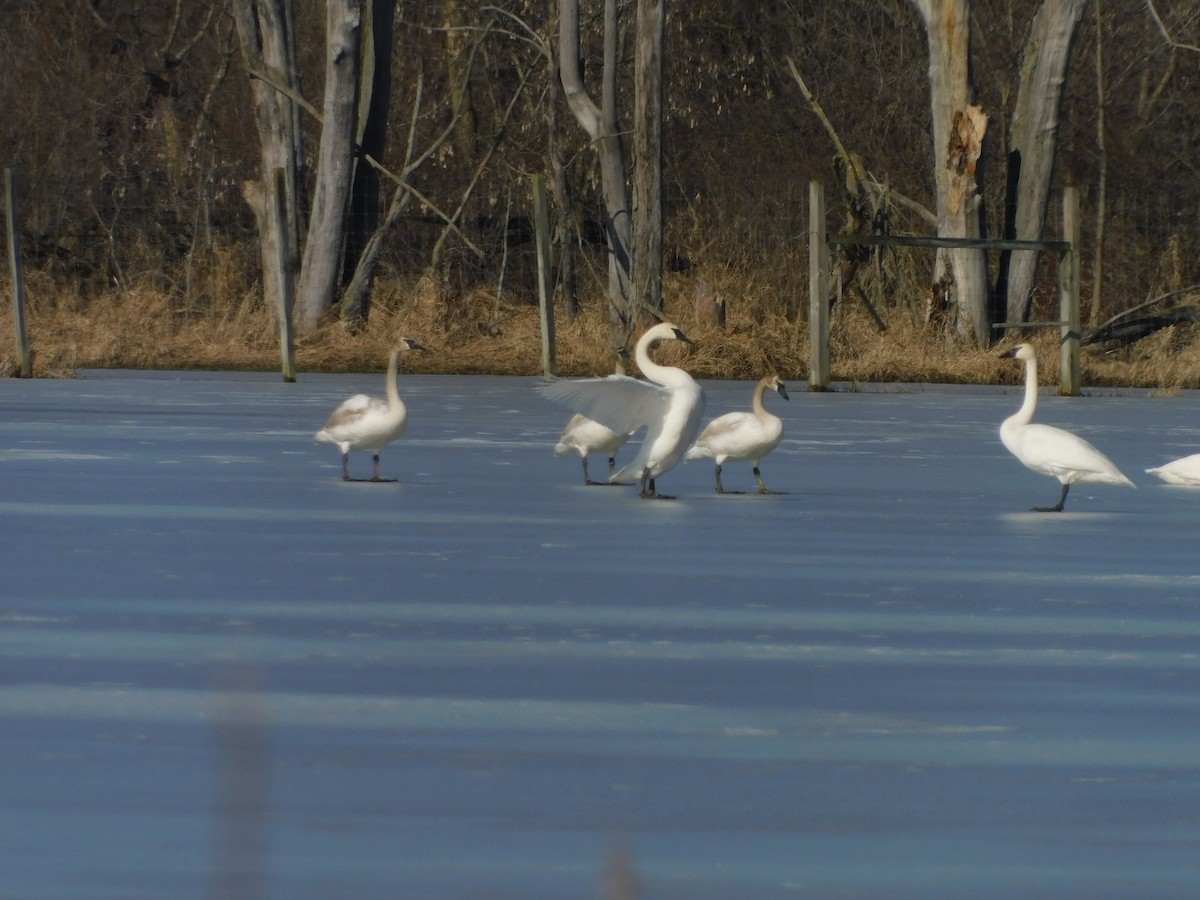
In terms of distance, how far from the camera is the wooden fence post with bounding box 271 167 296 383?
17.6 meters

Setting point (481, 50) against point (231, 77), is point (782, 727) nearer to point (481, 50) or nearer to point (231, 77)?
point (481, 50)

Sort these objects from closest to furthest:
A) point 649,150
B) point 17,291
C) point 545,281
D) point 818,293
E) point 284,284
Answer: point 818,293, point 545,281, point 17,291, point 284,284, point 649,150

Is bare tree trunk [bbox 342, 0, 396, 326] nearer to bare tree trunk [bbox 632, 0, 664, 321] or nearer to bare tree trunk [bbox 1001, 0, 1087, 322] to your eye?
bare tree trunk [bbox 632, 0, 664, 321]

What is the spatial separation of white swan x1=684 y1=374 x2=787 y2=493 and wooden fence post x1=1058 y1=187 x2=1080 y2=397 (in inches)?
282

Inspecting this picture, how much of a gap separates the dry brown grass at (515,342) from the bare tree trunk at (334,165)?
0.59m

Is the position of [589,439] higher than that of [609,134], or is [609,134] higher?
[609,134]

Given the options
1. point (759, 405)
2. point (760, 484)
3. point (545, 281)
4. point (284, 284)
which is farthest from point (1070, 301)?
point (760, 484)

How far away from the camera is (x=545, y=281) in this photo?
17344mm

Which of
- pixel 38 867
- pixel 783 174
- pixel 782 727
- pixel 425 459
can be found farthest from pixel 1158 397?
pixel 38 867

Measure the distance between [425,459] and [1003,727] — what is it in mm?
6725

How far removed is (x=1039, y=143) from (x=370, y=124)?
7.00m

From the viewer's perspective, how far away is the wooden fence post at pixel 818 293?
16.6m

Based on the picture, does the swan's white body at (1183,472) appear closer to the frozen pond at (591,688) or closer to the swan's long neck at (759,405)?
the frozen pond at (591,688)

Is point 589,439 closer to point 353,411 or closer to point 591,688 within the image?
point 353,411
